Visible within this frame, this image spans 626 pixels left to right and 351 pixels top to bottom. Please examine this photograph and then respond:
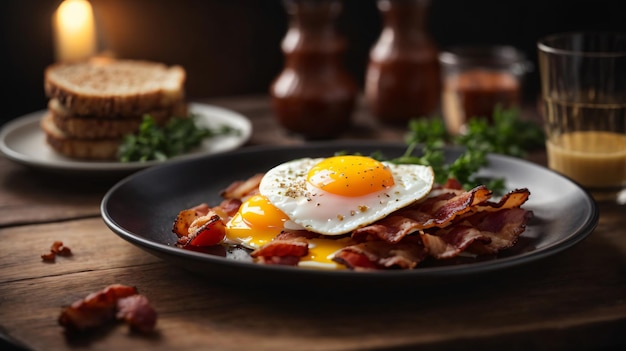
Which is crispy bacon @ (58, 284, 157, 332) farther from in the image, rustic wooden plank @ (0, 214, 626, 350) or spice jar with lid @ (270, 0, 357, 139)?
spice jar with lid @ (270, 0, 357, 139)

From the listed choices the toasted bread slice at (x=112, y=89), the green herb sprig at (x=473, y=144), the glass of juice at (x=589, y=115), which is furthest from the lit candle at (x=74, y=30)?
the glass of juice at (x=589, y=115)

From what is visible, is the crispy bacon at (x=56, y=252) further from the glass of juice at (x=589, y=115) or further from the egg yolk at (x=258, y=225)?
the glass of juice at (x=589, y=115)

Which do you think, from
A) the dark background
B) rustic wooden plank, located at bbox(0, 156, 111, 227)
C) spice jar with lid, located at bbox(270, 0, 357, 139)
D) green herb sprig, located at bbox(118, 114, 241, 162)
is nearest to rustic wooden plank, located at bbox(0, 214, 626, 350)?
rustic wooden plank, located at bbox(0, 156, 111, 227)

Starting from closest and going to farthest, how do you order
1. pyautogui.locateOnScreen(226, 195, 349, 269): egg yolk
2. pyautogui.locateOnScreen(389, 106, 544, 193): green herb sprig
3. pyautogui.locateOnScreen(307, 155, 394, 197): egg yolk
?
pyautogui.locateOnScreen(226, 195, 349, 269): egg yolk < pyautogui.locateOnScreen(307, 155, 394, 197): egg yolk < pyautogui.locateOnScreen(389, 106, 544, 193): green herb sprig

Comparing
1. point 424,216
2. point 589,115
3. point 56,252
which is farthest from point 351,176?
point 589,115

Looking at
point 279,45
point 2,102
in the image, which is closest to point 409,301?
point 279,45
